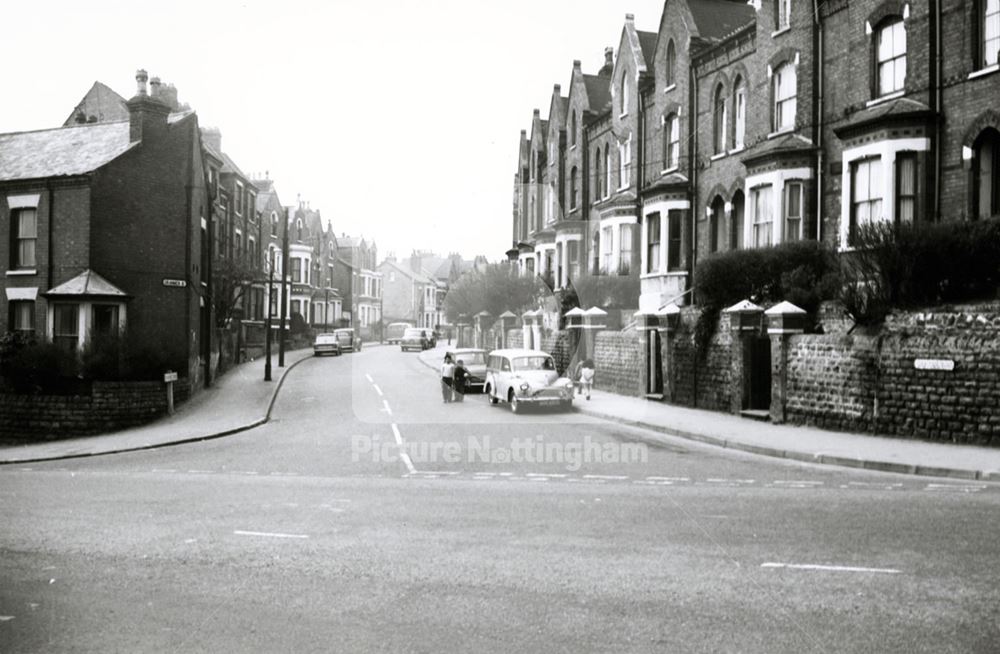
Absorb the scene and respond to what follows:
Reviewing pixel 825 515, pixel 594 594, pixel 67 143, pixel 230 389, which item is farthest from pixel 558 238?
pixel 594 594

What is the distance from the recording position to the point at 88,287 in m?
27.0

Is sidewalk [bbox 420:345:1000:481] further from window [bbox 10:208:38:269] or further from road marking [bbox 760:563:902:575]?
window [bbox 10:208:38:269]

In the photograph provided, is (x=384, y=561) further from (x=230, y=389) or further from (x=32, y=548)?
(x=230, y=389)

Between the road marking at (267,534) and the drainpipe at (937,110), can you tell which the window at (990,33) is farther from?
the road marking at (267,534)

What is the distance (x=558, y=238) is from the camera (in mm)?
42469

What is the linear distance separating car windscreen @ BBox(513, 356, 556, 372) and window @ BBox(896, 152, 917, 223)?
987cm

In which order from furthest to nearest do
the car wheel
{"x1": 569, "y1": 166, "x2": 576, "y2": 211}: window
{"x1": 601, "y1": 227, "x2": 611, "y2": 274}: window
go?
1. {"x1": 569, "y1": 166, "x2": 576, "y2": 211}: window
2. {"x1": 601, "y1": 227, "x2": 611, "y2": 274}: window
3. the car wheel

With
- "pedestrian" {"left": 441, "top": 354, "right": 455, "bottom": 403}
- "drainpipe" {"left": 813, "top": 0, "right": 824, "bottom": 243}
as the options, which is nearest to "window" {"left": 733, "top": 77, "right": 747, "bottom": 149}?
"drainpipe" {"left": 813, "top": 0, "right": 824, "bottom": 243}

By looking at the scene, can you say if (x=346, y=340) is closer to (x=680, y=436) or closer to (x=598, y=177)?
(x=598, y=177)

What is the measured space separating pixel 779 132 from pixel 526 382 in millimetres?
10960

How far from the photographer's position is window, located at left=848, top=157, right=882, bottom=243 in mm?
21906

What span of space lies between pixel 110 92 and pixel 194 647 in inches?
1646

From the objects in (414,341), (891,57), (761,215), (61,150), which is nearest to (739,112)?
(761,215)

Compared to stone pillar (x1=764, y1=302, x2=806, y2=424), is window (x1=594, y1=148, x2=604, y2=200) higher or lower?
higher
